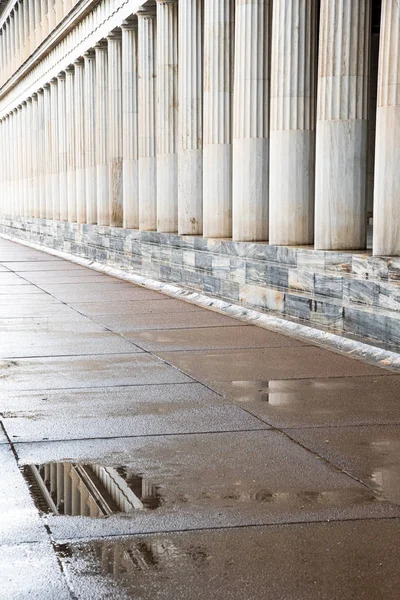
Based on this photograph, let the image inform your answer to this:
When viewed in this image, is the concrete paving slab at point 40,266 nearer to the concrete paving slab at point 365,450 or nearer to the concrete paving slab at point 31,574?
the concrete paving slab at point 365,450

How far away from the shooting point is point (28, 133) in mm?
62156

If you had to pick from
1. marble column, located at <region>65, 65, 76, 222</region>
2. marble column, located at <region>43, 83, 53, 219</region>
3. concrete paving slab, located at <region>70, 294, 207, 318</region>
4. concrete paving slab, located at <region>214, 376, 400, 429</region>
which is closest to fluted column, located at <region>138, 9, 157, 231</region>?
concrete paving slab, located at <region>70, 294, 207, 318</region>

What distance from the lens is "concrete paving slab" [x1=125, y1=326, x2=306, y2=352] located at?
15.2 meters

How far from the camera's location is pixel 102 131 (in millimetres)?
39812

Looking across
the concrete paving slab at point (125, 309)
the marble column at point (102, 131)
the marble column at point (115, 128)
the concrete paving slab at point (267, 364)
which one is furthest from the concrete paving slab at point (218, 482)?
the marble column at point (102, 131)

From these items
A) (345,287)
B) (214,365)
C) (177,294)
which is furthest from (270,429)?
(177,294)

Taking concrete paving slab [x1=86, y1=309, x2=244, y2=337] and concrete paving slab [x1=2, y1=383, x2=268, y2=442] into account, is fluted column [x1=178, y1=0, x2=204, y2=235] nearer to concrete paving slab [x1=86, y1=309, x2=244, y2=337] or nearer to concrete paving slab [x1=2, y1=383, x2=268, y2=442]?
concrete paving slab [x1=86, y1=309, x2=244, y2=337]

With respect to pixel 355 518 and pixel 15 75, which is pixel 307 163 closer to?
pixel 355 518

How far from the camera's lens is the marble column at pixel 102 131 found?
1564 inches

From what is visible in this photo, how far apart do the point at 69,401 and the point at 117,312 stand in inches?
347

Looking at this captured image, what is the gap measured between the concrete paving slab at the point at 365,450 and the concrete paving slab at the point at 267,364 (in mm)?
2817

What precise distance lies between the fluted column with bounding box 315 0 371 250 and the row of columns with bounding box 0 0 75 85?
92.1 feet

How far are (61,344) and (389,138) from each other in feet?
17.6

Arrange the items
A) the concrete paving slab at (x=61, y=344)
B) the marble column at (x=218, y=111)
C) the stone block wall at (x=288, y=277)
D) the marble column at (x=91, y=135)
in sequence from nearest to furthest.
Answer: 1. the concrete paving slab at (x=61, y=344)
2. the stone block wall at (x=288, y=277)
3. the marble column at (x=218, y=111)
4. the marble column at (x=91, y=135)
